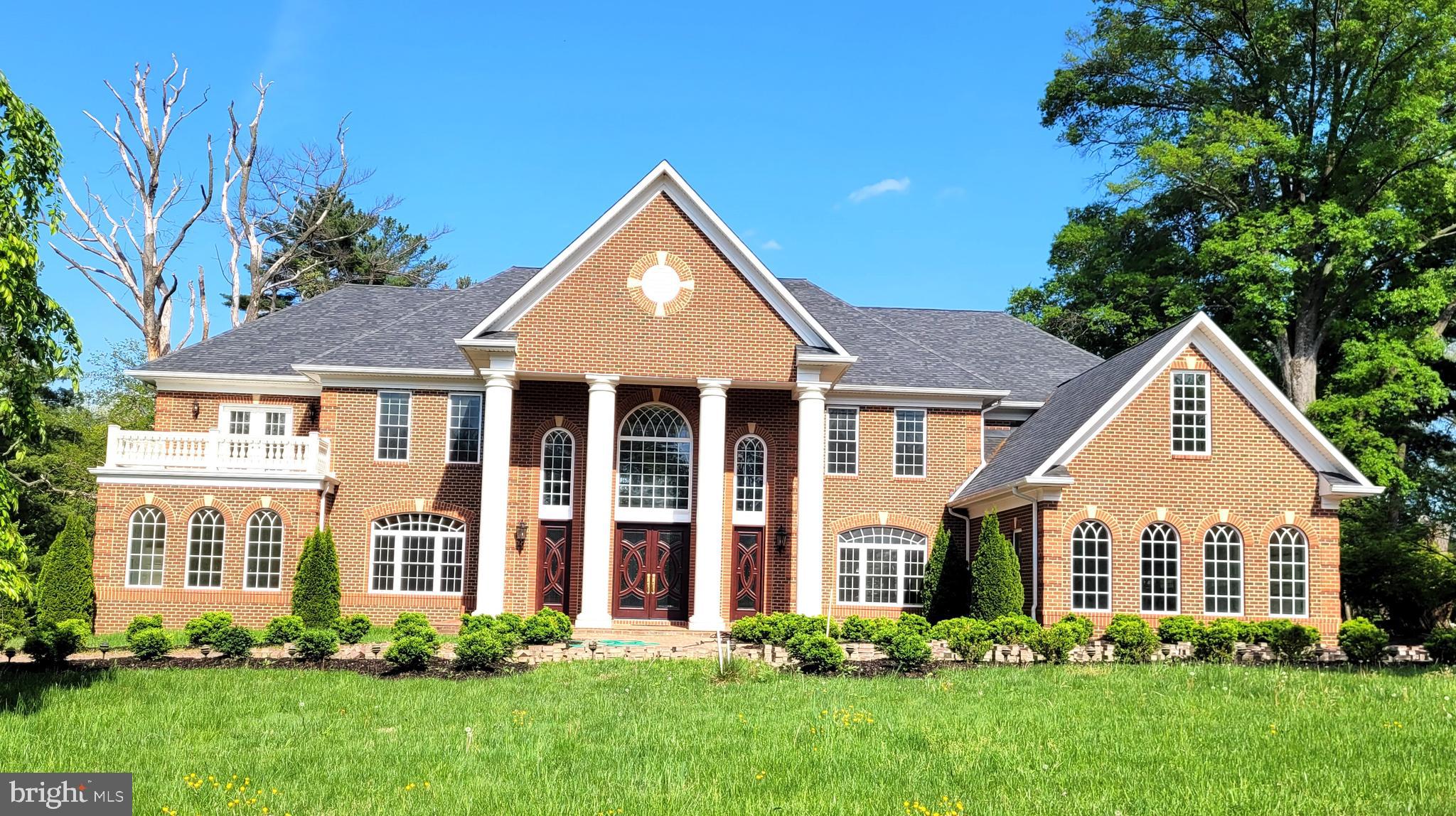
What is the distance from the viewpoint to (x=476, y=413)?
2753cm

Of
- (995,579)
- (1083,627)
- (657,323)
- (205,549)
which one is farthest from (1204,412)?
(205,549)

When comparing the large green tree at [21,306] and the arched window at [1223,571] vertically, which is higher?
the large green tree at [21,306]

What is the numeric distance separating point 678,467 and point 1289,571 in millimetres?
13247

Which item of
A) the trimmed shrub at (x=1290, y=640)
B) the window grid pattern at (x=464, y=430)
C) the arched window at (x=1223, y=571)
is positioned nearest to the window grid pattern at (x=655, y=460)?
the window grid pattern at (x=464, y=430)

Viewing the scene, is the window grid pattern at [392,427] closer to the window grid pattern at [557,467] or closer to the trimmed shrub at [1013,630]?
the window grid pattern at [557,467]

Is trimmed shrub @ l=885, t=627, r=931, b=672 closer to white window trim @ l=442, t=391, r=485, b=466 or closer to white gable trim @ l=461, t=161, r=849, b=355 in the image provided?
white gable trim @ l=461, t=161, r=849, b=355

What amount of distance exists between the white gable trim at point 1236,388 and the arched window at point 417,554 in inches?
534

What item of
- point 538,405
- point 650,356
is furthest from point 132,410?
point 650,356

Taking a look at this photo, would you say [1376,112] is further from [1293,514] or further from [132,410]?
[132,410]

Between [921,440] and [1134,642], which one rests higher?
[921,440]

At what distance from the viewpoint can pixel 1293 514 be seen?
23.7m

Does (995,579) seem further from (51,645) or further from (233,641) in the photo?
(51,645)

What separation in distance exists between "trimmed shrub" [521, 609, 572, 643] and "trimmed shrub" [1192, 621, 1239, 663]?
11.2 m

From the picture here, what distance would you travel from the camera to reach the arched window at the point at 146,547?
2584cm
